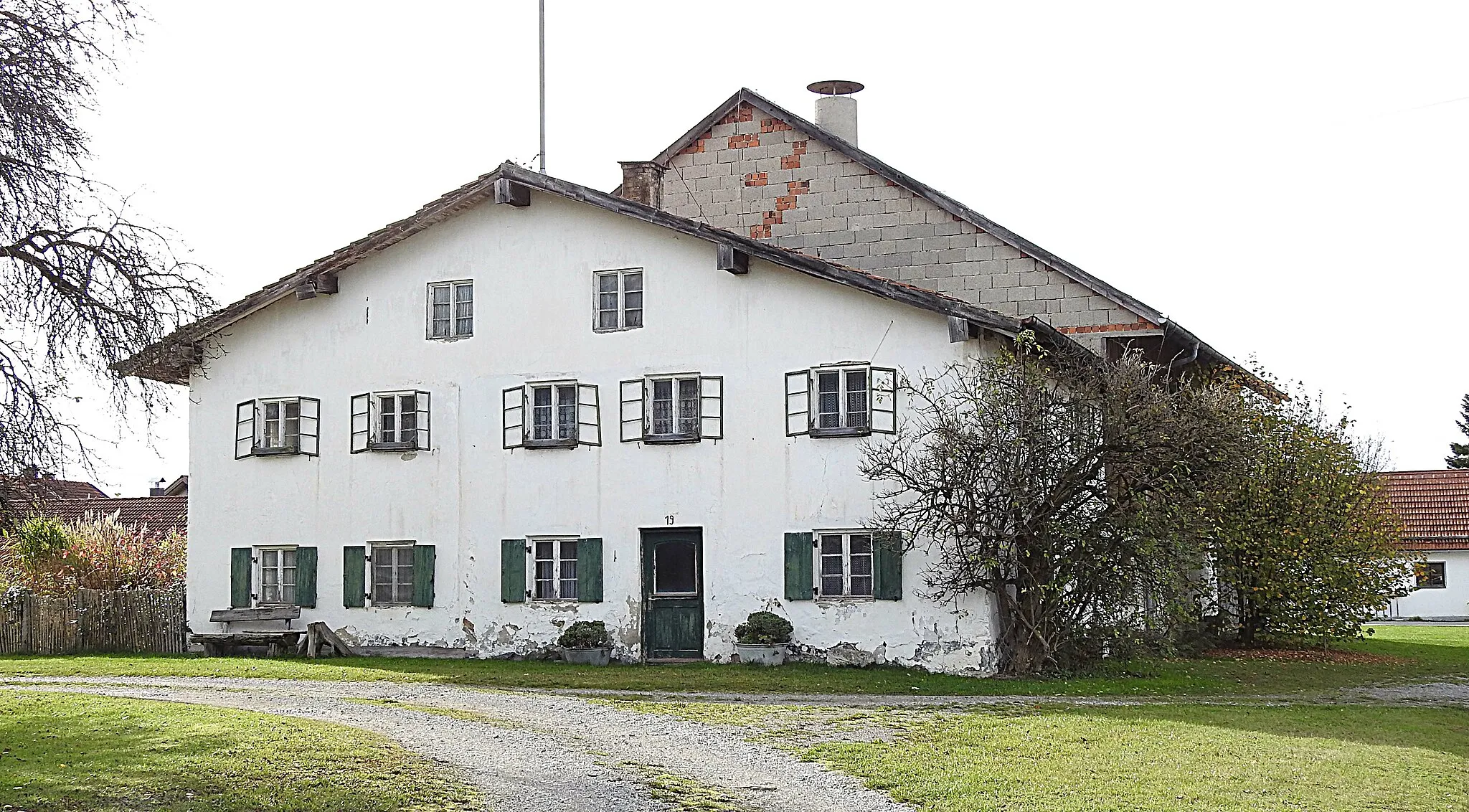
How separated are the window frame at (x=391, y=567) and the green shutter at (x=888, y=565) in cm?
673

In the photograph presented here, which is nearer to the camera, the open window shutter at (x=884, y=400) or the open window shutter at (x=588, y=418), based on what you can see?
the open window shutter at (x=884, y=400)

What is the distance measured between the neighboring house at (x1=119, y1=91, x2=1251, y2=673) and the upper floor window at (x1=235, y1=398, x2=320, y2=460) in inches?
1.3

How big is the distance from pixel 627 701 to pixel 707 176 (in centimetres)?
1265

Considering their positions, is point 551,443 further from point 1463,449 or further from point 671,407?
A: point 1463,449

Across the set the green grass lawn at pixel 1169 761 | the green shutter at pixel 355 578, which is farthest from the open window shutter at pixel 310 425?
the green grass lawn at pixel 1169 761

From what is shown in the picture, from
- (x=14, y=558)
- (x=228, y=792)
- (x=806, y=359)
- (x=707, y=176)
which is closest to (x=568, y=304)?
(x=806, y=359)

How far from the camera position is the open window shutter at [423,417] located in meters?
22.7

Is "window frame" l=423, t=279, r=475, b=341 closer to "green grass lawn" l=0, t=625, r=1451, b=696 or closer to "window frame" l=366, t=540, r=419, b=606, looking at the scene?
"window frame" l=366, t=540, r=419, b=606

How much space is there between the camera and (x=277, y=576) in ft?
77.3

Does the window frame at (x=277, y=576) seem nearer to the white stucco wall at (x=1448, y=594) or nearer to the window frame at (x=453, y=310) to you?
the window frame at (x=453, y=310)

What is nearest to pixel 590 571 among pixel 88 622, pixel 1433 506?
pixel 88 622

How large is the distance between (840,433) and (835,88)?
972cm

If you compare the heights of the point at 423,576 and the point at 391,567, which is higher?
the point at 391,567

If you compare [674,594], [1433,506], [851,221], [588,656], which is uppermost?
[851,221]
